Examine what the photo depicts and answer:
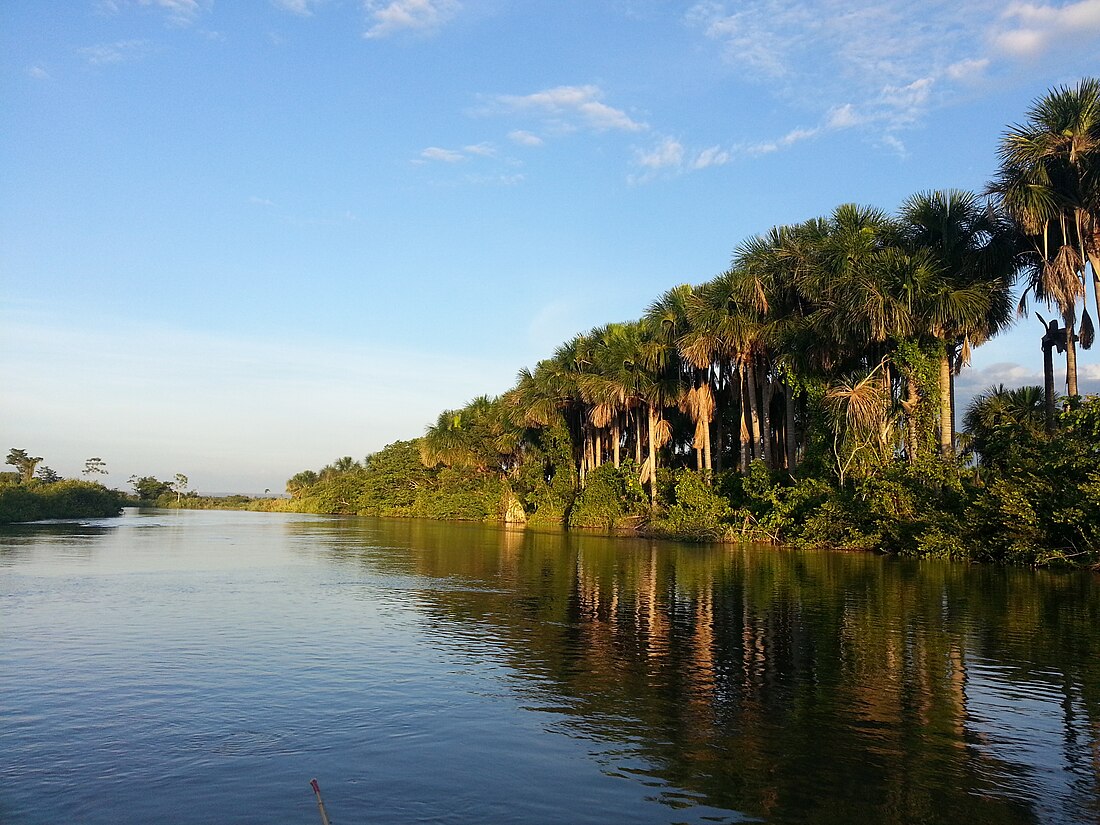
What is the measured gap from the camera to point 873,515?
121 feet

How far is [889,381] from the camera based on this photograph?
39.7 metres

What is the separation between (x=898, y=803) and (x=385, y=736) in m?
5.64

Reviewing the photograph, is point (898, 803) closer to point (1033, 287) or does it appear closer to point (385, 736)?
point (385, 736)

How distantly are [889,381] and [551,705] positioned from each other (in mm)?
33064

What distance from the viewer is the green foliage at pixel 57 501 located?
206ft

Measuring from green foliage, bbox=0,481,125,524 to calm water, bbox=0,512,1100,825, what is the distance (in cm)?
4653

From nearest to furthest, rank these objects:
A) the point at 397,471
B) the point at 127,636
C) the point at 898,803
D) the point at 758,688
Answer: the point at 898,803 → the point at 758,688 → the point at 127,636 → the point at 397,471

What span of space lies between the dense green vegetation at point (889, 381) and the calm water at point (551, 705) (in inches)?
360

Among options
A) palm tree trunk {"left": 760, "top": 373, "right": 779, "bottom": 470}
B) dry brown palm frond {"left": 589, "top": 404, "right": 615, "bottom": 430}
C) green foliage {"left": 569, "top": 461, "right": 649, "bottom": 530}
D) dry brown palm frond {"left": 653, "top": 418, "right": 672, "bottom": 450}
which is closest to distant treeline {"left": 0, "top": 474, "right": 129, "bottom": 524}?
green foliage {"left": 569, "top": 461, "right": 649, "bottom": 530}

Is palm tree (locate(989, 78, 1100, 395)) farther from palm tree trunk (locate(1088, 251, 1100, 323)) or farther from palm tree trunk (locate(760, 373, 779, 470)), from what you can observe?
palm tree trunk (locate(760, 373, 779, 470))

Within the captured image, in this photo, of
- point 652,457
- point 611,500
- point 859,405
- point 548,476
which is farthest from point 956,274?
point 548,476

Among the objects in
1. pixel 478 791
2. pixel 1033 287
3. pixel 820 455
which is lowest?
pixel 478 791

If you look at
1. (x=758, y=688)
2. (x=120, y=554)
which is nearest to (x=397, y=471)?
(x=120, y=554)

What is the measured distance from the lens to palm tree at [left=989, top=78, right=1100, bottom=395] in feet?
102
